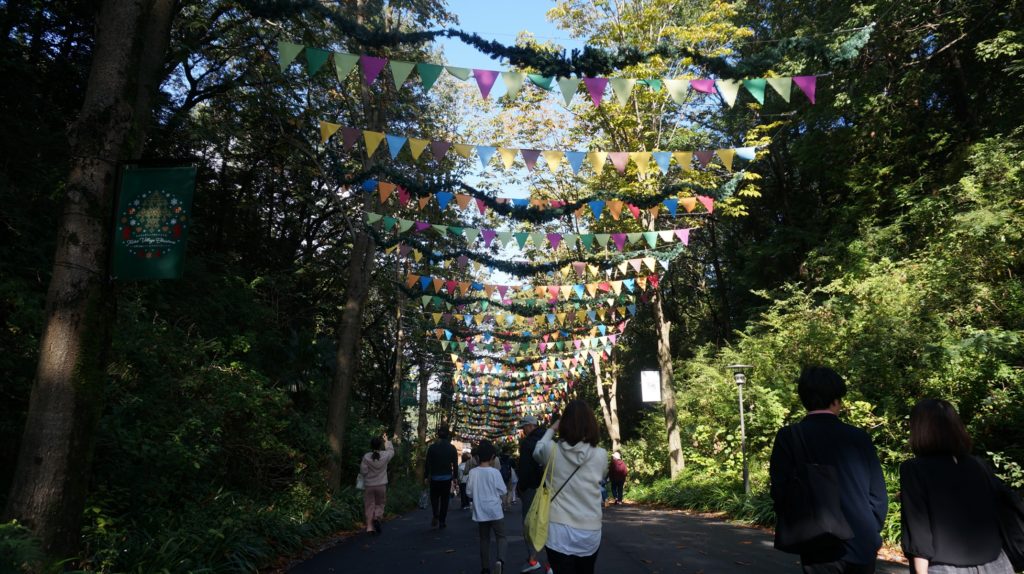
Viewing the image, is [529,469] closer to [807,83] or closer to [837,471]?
[837,471]

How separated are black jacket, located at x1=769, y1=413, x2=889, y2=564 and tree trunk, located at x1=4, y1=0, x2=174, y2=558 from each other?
4.70 metres

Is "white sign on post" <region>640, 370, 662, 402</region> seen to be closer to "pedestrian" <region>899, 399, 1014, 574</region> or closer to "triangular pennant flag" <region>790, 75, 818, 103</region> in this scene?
"triangular pennant flag" <region>790, 75, 818, 103</region>

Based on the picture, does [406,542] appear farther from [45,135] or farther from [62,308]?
[45,135]

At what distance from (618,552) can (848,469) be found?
576 centimetres

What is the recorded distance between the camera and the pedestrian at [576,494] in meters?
3.77

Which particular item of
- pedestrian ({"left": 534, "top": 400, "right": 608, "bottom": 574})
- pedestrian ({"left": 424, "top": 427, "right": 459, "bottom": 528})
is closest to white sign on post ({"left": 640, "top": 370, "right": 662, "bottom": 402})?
pedestrian ({"left": 424, "top": 427, "right": 459, "bottom": 528})

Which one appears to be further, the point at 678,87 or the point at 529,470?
the point at 678,87

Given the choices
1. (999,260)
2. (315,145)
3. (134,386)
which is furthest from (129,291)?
(999,260)

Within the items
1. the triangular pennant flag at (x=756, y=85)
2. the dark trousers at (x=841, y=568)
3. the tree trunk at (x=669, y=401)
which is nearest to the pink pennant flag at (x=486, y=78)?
the triangular pennant flag at (x=756, y=85)

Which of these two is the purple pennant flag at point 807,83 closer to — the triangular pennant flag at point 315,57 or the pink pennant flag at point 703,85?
the pink pennant flag at point 703,85

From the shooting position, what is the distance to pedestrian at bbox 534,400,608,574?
3.77m

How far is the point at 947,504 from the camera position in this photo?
113 inches

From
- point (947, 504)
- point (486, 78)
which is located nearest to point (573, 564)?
point (947, 504)

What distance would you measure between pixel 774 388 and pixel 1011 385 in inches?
234
